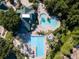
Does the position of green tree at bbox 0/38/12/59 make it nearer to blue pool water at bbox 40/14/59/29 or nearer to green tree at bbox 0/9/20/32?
green tree at bbox 0/9/20/32

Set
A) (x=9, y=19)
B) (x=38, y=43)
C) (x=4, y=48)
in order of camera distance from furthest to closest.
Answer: (x=38, y=43) < (x=4, y=48) < (x=9, y=19)

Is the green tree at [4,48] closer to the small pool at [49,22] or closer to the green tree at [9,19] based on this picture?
the green tree at [9,19]

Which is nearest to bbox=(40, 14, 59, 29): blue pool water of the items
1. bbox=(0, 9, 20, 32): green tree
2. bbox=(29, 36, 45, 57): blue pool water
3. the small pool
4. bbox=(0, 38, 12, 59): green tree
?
the small pool

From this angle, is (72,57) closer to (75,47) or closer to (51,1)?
(75,47)

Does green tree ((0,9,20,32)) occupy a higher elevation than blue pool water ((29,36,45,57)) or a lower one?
higher

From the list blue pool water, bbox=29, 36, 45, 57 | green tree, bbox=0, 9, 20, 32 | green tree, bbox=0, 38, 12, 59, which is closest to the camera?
green tree, bbox=0, 9, 20, 32

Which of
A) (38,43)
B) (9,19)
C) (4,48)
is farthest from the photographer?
(38,43)

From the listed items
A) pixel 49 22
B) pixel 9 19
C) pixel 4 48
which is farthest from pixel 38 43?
pixel 9 19

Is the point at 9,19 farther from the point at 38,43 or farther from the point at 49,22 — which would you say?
the point at 49,22

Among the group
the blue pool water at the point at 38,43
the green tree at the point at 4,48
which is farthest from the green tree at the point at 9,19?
the blue pool water at the point at 38,43

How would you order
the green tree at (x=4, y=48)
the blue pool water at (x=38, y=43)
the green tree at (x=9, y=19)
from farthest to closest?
the blue pool water at (x=38, y=43), the green tree at (x=4, y=48), the green tree at (x=9, y=19)

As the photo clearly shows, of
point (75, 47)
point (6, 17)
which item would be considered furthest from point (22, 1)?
point (75, 47)
